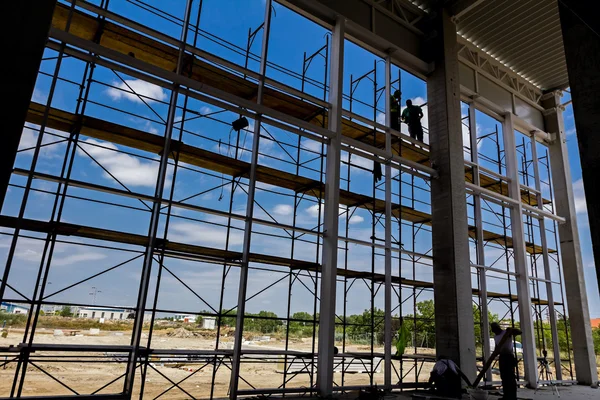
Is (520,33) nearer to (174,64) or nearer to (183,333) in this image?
(174,64)

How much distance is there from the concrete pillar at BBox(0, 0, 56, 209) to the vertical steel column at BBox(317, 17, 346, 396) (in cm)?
725

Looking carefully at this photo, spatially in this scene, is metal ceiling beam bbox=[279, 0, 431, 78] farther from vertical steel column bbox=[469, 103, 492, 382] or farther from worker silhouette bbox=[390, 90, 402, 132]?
vertical steel column bbox=[469, 103, 492, 382]

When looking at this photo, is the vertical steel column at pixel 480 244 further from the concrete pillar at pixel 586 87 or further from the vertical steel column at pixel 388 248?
the concrete pillar at pixel 586 87

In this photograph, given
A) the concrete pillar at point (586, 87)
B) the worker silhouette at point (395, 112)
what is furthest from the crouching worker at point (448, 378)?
the worker silhouette at point (395, 112)

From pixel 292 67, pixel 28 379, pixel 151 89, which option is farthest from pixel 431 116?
pixel 28 379

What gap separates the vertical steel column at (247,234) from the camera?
8.25 m

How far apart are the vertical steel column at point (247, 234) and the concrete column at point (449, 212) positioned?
6.06 m

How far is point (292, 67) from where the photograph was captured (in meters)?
12.7

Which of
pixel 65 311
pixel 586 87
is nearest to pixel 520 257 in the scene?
pixel 586 87

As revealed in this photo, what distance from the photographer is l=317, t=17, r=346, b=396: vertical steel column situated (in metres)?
9.46

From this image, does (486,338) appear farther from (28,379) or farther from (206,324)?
(28,379)

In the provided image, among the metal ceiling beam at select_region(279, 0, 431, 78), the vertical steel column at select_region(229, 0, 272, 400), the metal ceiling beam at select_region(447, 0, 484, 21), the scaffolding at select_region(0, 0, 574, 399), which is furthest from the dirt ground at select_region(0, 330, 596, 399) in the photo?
the metal ceiling beam at select_region(447, 0, 484, 21)

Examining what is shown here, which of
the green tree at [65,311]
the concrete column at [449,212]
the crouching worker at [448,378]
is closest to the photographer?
the crouching worker at [448,378]

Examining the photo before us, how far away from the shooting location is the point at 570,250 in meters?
17.4
